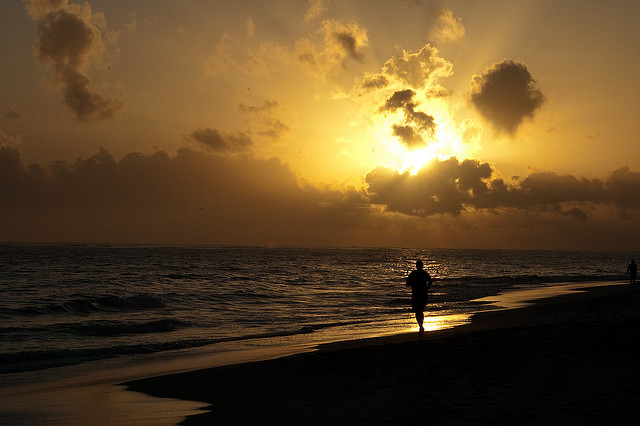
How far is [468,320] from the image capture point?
2234cm

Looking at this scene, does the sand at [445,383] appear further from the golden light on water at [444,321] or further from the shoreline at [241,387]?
the golden light on water at [444,321]

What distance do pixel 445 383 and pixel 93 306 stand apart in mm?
23754

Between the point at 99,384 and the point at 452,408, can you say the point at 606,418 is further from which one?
the point at 99,384

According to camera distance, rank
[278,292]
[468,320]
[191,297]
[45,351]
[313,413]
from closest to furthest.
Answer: [313,413] < [45,351] < [468,320] < [191,297] < [278,292]

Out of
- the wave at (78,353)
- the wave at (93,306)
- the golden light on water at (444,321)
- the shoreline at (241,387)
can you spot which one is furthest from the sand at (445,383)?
the wave at (93,306)

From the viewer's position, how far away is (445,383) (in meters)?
9.17

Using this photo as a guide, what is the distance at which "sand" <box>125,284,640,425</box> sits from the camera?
7203mm

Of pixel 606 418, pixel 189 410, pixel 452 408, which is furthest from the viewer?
pixel 189 410

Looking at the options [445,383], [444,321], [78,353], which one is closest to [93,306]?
[78,353]

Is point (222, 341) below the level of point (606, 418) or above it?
below

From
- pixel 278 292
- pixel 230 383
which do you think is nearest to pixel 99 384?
pixel 230 383

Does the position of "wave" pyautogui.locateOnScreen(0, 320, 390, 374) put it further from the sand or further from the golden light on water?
the golden light on water

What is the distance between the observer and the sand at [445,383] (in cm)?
720

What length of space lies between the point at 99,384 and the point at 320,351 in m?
5.47
